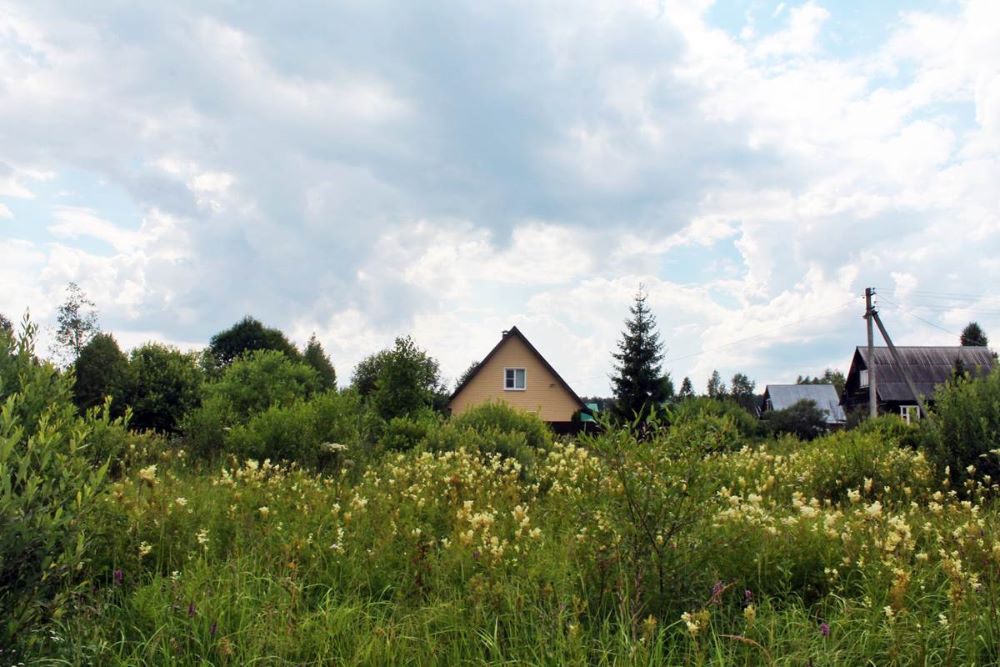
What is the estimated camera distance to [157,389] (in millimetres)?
19828

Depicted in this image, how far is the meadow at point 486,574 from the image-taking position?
130 inches

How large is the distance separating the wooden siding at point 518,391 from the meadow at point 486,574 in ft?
90.6

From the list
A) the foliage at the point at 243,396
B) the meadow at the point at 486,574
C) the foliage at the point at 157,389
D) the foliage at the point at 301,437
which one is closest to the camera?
the meadow at the point at 486,574

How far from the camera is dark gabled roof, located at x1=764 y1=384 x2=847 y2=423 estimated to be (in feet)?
166

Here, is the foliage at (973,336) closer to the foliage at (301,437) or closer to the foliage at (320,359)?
the foliage at (320,359)

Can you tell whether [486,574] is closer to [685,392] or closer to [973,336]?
[685,392]

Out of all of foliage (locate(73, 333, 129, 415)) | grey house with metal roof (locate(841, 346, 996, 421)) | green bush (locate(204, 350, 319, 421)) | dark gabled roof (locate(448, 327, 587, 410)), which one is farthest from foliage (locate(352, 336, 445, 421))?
grey house with metal roof (locate(841, 346, 996, 421))

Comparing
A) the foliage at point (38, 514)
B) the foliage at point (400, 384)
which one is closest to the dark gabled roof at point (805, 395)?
the foliage at point (400, 384)

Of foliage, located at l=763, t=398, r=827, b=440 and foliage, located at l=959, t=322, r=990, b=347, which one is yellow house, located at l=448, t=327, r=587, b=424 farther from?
foliage, located at l=959, t=322, r=990, b=347

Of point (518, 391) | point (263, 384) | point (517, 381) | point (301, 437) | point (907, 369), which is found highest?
point (907, 369)

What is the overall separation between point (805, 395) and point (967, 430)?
4685 centimetres

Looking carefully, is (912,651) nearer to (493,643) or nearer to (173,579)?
(493,643)

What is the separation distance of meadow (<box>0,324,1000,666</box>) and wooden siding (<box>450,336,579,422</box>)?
90.6 feet

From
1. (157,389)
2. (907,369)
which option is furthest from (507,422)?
(907,369)
